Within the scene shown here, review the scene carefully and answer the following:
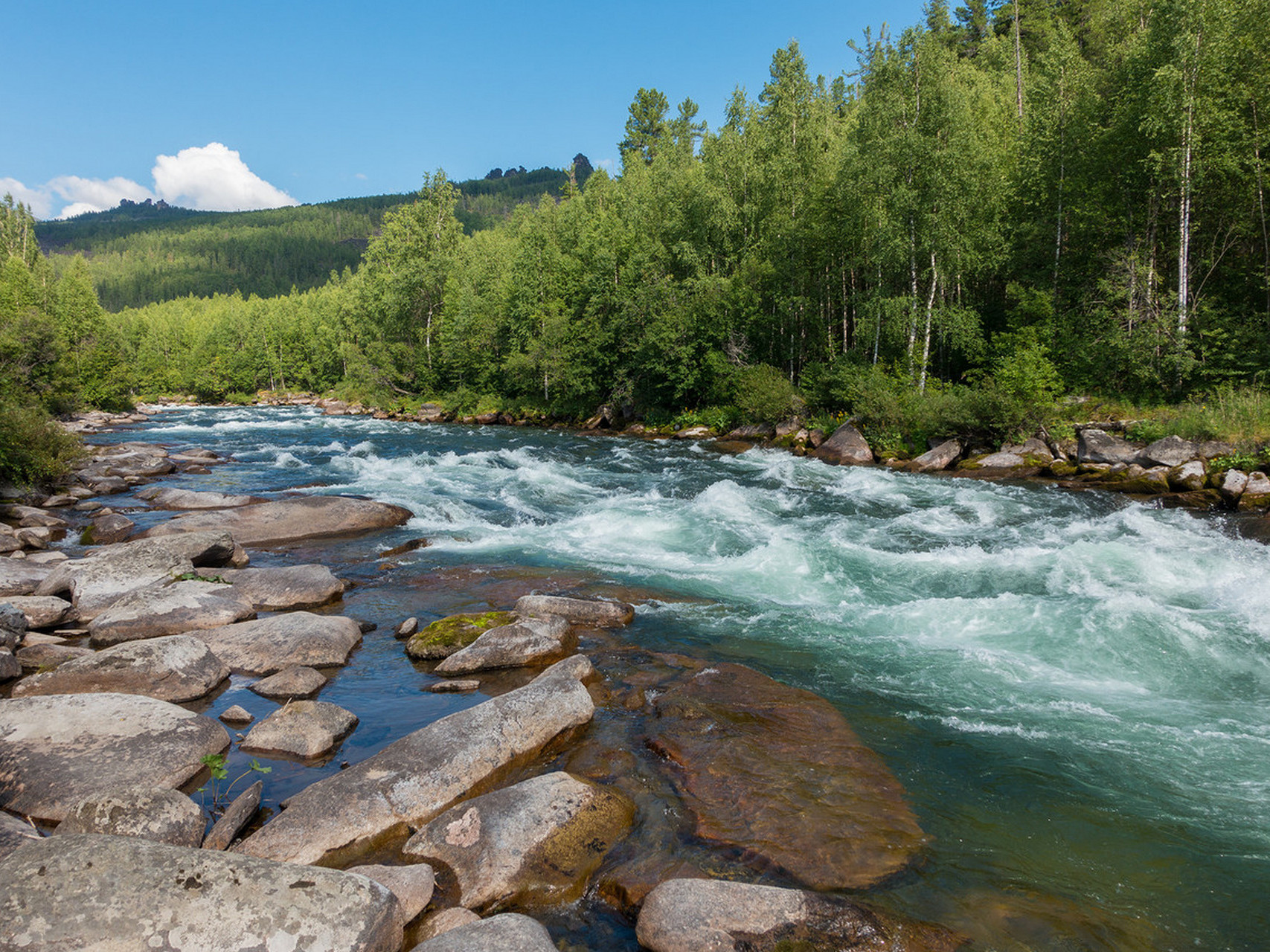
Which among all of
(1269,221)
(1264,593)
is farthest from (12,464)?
(1269,221)

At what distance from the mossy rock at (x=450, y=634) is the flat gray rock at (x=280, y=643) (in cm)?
94

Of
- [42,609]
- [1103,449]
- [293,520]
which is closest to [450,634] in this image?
[42,609]

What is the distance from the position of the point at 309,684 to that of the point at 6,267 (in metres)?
82.5

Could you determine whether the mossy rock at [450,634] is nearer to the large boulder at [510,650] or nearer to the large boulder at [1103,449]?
the large boulder at [510,650]

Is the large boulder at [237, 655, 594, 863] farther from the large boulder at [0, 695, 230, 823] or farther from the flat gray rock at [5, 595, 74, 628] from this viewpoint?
the flat gray rock at [5, 595, 74, 628]

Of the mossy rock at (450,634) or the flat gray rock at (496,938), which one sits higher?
the flat gray rock at (496,938)

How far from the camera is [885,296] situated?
3069cm

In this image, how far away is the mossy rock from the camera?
905cm

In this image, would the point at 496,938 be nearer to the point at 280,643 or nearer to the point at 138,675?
the point at 138,675

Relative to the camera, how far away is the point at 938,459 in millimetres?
24344

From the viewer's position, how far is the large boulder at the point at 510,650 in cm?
854

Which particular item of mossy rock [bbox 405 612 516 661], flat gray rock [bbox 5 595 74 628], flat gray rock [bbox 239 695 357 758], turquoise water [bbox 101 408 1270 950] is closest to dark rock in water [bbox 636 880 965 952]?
turquoise water [bbox 101 408 1270 950]

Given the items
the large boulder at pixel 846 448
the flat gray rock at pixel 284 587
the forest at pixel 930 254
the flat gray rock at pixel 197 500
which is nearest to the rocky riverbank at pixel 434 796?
the flat gray rock at pixel 284 587

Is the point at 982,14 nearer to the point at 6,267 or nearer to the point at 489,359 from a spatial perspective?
the point at 489,359
